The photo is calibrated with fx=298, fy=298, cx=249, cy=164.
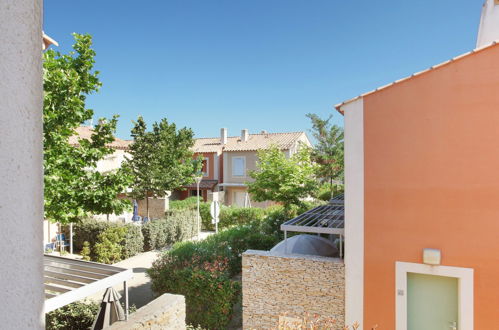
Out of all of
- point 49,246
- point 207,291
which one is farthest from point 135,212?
point 207,291

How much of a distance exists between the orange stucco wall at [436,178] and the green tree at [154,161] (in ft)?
56.8

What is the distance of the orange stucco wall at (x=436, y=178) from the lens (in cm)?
621

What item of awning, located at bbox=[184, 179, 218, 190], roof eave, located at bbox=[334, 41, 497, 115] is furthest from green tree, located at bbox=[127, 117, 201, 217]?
roof eave, located at bbox=[334, 41, 497, 115]

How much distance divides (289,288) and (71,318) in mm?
5923

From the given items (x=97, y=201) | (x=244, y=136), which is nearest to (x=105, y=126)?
(x=97, y=201)

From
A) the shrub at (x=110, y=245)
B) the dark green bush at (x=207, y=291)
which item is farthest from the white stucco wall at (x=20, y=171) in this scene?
the shrub at (x=110, y=245)

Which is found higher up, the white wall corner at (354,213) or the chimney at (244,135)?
the chimney at (244,135)

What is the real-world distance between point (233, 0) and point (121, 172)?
886 cm

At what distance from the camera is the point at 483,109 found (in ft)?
20.4

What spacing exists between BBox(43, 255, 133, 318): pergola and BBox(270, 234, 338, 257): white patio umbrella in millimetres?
4792

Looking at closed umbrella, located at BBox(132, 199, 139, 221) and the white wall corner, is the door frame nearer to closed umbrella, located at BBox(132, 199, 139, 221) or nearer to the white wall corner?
the white wall corner

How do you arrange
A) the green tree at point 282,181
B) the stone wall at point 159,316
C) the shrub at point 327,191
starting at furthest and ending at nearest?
the shrub at point 327,191 < the green tree at point 282,181 < the stone wall at point 159,316

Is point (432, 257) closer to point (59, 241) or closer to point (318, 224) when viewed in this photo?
point (318, 224)

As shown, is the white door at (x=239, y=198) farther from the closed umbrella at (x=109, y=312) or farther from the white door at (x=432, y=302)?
the white door at (x=432, y=302)
